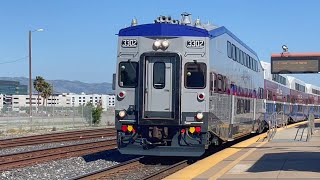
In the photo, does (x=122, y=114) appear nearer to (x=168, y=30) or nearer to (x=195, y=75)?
(x=195, y=75)

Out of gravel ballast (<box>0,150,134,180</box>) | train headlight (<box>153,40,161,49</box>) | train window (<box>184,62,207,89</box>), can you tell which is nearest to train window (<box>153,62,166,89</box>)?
train headlight (<box>153,40,161,49</box>)

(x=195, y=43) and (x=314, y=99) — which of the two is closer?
(x=195, y=43)

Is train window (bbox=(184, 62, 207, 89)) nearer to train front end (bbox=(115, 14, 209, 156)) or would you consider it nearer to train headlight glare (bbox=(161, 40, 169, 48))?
train front end (bbox=(115, 14, 209, 156))

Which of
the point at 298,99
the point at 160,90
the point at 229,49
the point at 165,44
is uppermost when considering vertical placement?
the point at 229,49

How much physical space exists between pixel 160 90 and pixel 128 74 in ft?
3.44

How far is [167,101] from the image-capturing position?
13.7 meters

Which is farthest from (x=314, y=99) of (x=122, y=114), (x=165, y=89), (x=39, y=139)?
(x=122, y=114)

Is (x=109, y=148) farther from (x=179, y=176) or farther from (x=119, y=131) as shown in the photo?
(x=179, y=176)

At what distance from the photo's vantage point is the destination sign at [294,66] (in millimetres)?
28578

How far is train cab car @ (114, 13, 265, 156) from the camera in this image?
44.5 feet

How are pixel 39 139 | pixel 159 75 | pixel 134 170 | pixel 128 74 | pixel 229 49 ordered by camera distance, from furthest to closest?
pixel 39 139, pixel 229 49, pixel 128 74, pixel 159 75, pixel 134 170

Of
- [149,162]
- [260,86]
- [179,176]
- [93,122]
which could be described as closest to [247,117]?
[260,86]

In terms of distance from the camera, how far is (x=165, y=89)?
45.0 ft

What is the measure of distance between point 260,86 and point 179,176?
15300 mm
